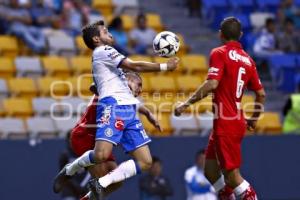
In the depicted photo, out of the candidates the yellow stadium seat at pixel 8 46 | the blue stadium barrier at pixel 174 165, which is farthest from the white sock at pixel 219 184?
the yellow stadium seat at pixel 8 46

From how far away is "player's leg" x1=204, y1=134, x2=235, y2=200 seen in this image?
12.8 meters

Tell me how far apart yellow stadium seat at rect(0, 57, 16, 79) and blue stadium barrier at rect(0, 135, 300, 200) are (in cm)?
244

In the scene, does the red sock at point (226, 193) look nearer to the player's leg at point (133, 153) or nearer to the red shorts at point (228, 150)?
the red shorts at point (228, 150)

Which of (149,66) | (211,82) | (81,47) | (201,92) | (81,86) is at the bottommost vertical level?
(81,86)

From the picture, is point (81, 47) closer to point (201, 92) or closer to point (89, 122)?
point (89, 122)

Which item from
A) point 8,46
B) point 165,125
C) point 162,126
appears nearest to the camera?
point 162,126

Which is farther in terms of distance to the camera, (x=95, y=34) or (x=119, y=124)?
(x=95, y=34)

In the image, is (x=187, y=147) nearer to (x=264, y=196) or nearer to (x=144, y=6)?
(x=264, y=196)

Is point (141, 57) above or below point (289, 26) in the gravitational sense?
below

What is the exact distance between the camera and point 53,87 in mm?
18938

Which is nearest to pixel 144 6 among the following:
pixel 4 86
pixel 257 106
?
pixel 4 86

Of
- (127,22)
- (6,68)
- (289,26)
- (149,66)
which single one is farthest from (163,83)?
(149,66)

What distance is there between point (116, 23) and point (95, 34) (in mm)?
7757

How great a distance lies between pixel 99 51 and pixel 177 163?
19.7 feet
